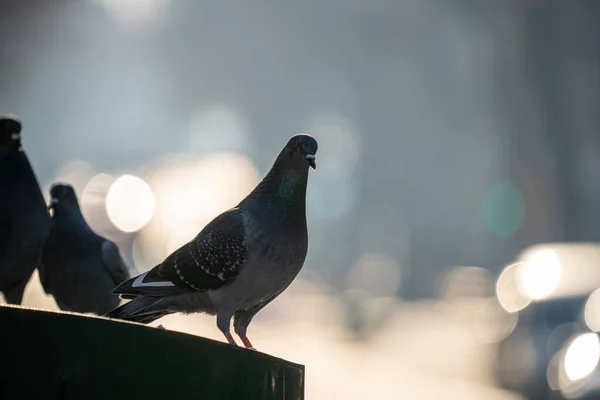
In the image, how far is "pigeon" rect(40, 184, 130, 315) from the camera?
7797 millimetres

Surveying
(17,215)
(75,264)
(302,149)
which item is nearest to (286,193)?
(302,149)

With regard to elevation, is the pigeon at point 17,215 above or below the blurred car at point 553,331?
below

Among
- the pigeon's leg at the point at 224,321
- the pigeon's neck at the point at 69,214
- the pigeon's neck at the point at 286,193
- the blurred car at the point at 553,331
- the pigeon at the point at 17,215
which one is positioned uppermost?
the blurred car at the point at 553,331

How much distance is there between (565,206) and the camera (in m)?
40.5

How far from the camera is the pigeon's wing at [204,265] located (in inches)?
197

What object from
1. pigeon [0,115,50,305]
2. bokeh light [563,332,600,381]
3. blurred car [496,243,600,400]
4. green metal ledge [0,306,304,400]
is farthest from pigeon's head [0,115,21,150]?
bokeh light [563,332,600,381]

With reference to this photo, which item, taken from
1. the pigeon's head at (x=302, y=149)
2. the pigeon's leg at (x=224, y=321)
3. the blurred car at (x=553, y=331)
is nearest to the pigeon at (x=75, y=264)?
the pigeon's leg at (x=224, y=321)

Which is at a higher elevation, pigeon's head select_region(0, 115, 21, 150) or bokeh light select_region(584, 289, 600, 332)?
bokeh light select_region(584, 289, 600, 332)

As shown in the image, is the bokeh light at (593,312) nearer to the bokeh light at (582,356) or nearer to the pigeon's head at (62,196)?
the bokeh light at (582,356)

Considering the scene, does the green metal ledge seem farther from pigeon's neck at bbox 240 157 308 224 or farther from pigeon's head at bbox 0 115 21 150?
pigeon's head at bbox 0 115 21 150

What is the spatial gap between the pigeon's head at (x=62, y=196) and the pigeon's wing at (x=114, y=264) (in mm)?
401

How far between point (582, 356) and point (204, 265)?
8.10 metres

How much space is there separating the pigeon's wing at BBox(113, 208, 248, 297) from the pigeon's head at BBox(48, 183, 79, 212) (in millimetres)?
2793

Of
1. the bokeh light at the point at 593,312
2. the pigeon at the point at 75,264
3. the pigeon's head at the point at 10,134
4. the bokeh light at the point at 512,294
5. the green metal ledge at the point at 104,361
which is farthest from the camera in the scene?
the bokeh light at the point at 512,294
